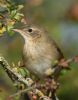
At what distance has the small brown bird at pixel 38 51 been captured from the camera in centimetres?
624

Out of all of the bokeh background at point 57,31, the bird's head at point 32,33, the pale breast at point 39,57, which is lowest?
the bokeh background at point 57,31

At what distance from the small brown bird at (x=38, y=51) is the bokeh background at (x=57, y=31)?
1.76 meters

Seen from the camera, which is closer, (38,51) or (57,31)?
(38,51)

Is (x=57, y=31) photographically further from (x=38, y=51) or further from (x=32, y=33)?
(x=38, y=51)

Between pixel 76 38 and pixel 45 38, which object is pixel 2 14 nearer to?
pixel 45 38

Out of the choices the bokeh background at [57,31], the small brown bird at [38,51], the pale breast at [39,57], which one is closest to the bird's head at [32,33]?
the small brown bird at [38,51]

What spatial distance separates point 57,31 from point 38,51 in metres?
3.52

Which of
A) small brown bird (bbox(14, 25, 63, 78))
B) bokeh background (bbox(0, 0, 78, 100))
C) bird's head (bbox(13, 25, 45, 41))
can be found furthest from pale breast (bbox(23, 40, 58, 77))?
bokeh background (bbox(0, 0, 78, 100))

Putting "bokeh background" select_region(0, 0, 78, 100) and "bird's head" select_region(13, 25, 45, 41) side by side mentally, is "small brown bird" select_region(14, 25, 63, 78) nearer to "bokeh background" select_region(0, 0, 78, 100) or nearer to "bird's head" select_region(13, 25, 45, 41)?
"bird's head" select_region(13, 25, 45, 41)

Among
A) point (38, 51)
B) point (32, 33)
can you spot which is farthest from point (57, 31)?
point (38, 51)

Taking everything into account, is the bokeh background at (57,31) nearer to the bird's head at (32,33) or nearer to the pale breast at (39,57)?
the bird's head at (32,33)

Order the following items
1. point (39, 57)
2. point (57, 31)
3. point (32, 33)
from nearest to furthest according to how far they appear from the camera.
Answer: point (39, 57), point (32, 33), point (57, 31)

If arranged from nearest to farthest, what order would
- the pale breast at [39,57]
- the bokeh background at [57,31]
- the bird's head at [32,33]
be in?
the pale breast at [39,57]
the bird's head at [32,33]
the bokeh background at [57,31]

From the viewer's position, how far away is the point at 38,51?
21.1 feet
